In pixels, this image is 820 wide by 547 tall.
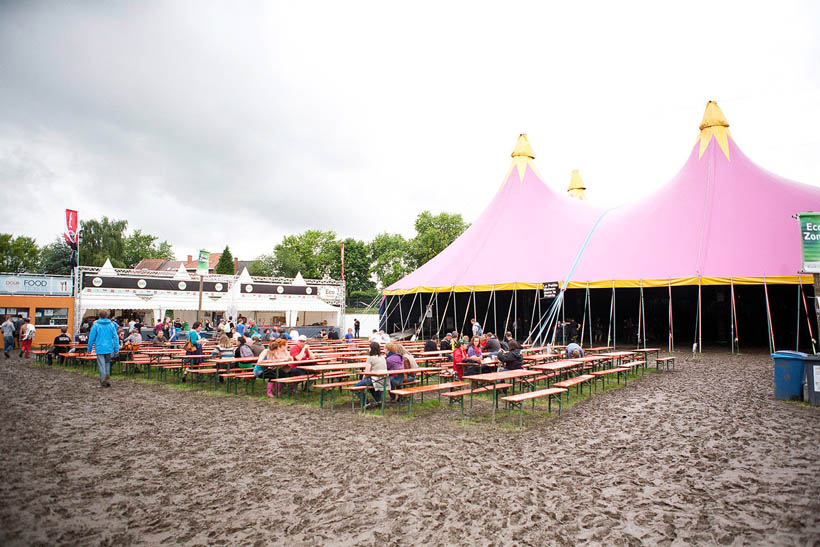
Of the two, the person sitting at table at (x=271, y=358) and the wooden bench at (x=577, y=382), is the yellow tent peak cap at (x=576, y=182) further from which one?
the person sitting at table at (x=271, y=358)

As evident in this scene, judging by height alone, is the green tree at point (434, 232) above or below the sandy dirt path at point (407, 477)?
above

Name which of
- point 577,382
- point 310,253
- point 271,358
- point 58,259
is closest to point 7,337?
point 271,358

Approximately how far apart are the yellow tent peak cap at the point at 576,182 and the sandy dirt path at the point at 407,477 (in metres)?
23.0

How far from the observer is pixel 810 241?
281 inches

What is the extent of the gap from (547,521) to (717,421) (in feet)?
12.5

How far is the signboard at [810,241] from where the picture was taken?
7.06 m

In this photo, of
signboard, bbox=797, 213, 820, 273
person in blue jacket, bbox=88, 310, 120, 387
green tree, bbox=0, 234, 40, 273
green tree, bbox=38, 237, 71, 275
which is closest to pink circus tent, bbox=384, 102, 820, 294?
signboard, bbox=797, 213, 820, 273

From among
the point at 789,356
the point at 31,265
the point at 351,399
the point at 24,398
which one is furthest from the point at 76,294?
the point at 31,265

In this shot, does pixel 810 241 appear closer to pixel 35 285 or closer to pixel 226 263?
pixel 35 285

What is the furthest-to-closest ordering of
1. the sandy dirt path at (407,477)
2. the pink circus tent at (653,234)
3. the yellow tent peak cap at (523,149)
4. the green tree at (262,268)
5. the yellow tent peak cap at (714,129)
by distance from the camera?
1. the green tree at (262,268)
2. the yellow tent peak cap at (523,149)
3. the yellow tent peak cap at (714,129)
4. the pink circus tent at (653,234)
5. the sandy dirt path at (407,477)

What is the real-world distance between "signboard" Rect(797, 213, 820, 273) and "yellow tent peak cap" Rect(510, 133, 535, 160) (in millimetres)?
14159

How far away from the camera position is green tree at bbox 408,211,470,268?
4791 centimetres

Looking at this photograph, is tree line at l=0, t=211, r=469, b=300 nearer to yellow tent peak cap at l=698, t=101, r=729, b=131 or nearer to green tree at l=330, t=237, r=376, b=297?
green tree at l=330, t=237, r=376, b=297

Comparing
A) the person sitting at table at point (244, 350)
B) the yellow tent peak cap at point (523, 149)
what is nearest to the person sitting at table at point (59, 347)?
the person sitting at table at point (244, 350)
